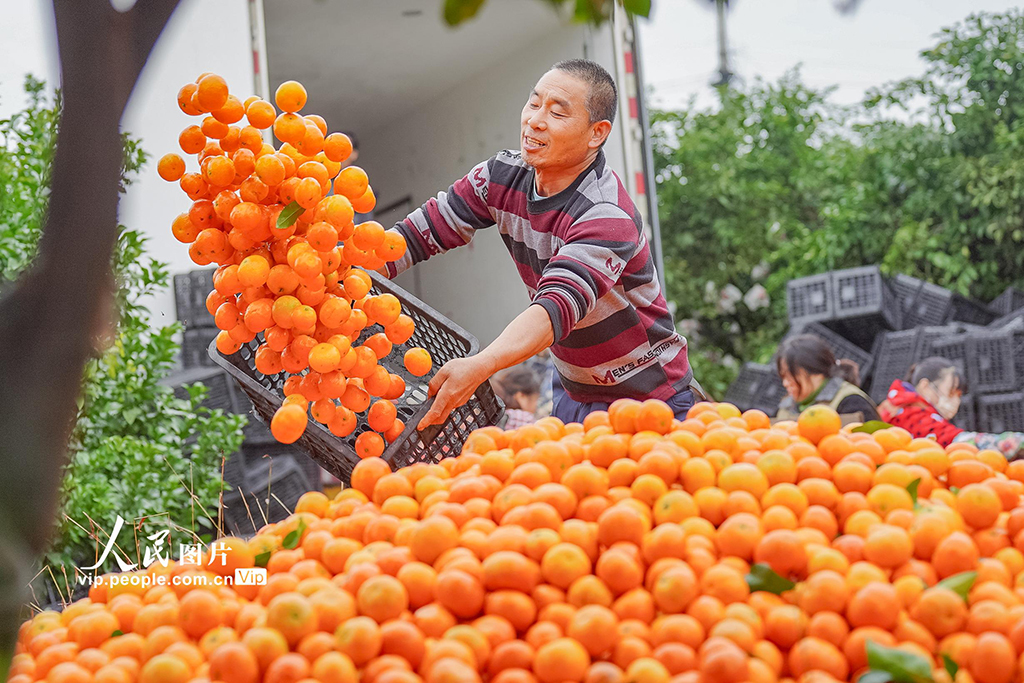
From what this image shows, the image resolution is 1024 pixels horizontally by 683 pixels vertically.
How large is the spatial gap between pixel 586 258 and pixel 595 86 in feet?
1.60

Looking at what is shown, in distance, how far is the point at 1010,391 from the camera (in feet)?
20.1

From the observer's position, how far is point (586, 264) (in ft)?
6.33

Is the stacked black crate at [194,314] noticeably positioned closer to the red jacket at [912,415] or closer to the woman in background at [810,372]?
the woman in background at [810,372]

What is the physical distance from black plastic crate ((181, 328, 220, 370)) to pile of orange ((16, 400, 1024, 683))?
338 cm

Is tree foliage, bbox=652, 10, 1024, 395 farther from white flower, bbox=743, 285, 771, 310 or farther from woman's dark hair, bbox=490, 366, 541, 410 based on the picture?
woman's dark hair, bbox=490, 366, 541, 410

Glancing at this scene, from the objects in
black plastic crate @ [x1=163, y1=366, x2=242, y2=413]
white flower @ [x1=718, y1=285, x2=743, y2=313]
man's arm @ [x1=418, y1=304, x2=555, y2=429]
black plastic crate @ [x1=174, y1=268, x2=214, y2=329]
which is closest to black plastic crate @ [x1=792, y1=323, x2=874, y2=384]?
white flower @ [x1=718, y1=285, x2=743, y2=313]


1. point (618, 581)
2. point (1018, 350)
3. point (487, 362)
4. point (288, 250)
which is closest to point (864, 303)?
point (1018, 350)

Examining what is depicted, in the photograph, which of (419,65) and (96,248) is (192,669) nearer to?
(96,248)

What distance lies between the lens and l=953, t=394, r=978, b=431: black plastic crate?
242 inches

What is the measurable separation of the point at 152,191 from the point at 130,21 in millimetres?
3477

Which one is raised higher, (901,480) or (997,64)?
(997,64)

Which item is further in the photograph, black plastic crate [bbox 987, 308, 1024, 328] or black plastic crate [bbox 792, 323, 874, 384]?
black plastic crate [bbox 792, 323, 874, 384]

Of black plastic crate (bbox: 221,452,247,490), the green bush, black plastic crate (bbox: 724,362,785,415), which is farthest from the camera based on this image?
black plastic crate (bbox: 724,362,785,415)

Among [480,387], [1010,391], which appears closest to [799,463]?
[480,387]
